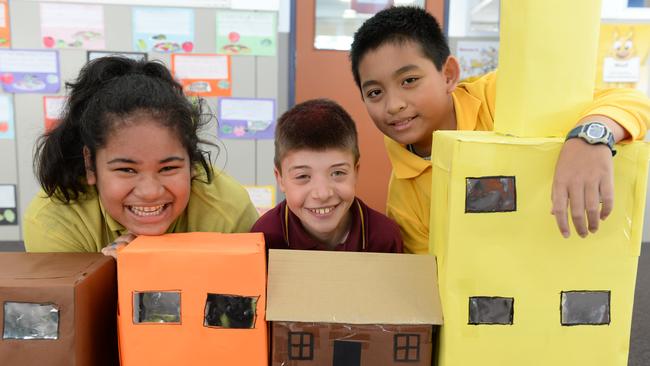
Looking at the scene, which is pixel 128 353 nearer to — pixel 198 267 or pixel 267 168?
pixel 198 267

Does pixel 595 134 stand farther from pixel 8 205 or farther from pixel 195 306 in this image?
pixel 8 205

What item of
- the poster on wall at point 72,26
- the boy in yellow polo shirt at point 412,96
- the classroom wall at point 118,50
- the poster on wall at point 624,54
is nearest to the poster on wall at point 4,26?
the classroom wall at point 118,50

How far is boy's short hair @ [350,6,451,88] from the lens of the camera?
3.84ft

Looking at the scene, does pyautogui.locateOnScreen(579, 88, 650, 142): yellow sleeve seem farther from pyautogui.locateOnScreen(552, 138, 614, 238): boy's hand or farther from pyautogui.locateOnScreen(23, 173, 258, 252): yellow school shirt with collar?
pyautogui.locateOnScreen(23, 173, 258, 252): yellow school shirt with collar

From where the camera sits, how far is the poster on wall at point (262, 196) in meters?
2.51

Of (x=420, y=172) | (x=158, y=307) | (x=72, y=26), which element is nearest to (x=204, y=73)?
(x=72, y=26)

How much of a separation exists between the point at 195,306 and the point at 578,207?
1.63ft

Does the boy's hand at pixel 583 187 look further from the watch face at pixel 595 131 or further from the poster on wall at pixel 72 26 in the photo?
the poster on wall at pixel 72 26

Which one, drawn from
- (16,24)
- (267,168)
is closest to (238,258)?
(267,168)

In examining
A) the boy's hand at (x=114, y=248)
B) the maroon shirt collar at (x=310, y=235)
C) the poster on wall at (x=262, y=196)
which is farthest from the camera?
the poster on wall at (x=262, y=196)

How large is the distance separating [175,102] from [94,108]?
5.7 inches

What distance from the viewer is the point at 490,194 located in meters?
0.65

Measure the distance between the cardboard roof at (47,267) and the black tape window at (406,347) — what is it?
43 centimetres

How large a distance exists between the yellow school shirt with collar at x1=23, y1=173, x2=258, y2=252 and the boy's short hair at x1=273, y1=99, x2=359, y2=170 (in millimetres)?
148
